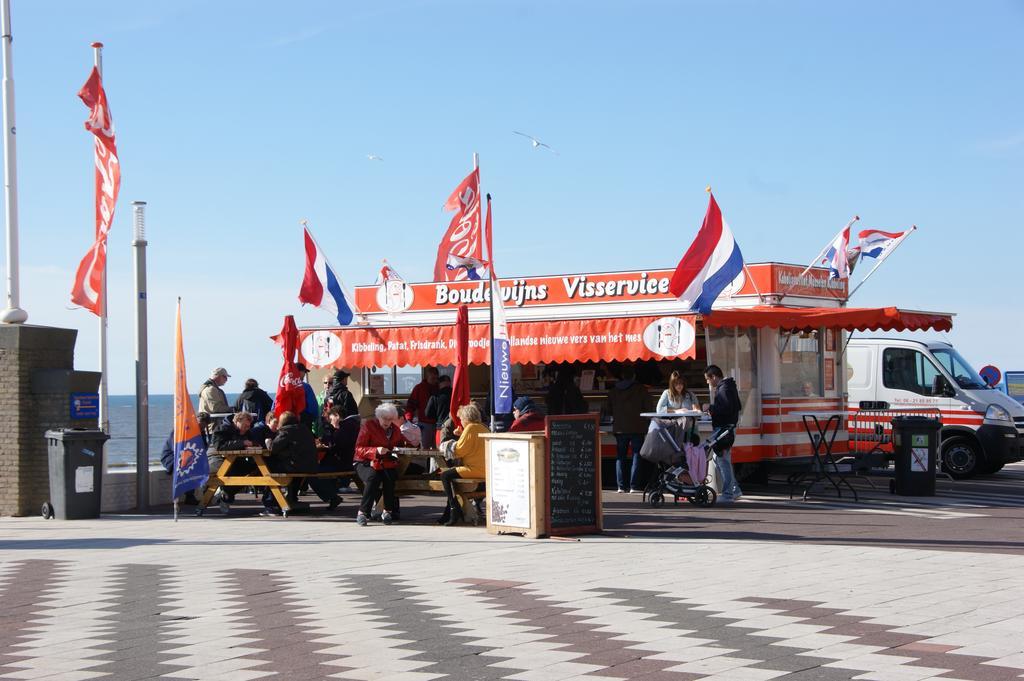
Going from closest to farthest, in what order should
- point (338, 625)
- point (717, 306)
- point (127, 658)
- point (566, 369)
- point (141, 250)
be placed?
point (127, 658) → point (338, 625) → point (141, 250) → point (717, 306) → point (566, 369)

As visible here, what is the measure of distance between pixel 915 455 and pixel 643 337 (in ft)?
12.9

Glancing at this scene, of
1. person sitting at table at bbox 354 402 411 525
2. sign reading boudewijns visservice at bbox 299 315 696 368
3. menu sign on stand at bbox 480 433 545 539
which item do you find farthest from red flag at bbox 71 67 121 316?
menu sign on stand at bbox 480 433 545 539

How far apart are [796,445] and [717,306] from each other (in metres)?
2.44

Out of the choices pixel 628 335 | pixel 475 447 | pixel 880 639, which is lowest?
pixel 880 639

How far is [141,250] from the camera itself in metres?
16.7

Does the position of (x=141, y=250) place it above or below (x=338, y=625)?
above

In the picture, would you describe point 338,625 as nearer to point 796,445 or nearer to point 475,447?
point 475,447

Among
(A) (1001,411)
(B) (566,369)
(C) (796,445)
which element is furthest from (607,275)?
(A) (1001,411)

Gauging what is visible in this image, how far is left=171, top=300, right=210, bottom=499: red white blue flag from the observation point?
15.0m

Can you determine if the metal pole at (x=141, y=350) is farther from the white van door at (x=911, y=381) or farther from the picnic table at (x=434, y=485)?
the white van door at (x=911, y=381)

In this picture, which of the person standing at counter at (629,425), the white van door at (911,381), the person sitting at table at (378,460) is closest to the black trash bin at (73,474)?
the person sitting at table at (378,460)

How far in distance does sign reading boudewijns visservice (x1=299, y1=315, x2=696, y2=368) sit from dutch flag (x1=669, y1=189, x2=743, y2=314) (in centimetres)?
43

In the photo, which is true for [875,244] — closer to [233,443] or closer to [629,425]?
[629,425]

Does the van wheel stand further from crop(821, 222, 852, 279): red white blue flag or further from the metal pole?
the metal pole
